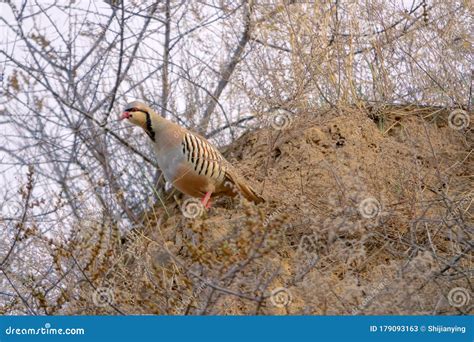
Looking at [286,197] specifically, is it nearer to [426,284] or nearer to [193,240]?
[193,240]

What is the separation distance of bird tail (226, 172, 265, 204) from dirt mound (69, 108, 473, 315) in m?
0.13

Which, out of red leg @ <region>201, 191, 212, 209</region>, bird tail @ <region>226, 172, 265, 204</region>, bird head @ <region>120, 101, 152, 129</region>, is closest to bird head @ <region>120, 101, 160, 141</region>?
bird head @ <region>120, 101, 152, 129</region>

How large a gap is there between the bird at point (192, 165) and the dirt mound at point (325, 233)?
7.6 inches

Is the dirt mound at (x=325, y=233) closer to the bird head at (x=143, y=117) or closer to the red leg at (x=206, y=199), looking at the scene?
the red leg at (x=206, y=199)

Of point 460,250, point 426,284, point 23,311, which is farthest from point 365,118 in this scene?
point 23,311

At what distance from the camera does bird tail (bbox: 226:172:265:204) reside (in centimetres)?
718

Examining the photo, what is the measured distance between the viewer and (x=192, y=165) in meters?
7.32

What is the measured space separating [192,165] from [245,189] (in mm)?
476

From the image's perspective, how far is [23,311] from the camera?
6160 mm

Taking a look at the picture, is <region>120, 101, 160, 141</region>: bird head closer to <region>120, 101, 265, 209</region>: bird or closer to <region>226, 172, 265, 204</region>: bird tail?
<region>120, 101, 265, 209</region>: bird

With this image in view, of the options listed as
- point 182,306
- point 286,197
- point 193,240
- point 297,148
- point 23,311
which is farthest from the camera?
point 297,148

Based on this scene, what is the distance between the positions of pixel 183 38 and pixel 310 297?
4827 mm

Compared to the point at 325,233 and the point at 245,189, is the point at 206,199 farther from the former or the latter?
Result: the point at 325,233

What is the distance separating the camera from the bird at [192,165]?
7336 millimetres
